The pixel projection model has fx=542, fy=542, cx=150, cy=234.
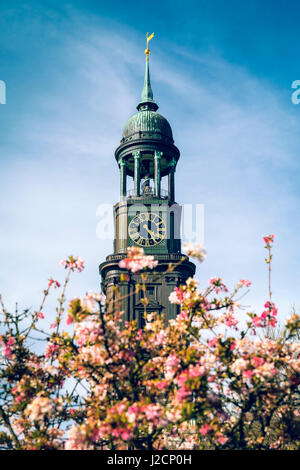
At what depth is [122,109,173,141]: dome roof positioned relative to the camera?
49344 mm

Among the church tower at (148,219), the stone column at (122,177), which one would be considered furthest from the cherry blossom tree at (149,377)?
the stone column at (122,177)

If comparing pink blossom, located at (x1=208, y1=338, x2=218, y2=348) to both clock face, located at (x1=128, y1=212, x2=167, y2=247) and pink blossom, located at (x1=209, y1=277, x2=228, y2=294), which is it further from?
clock face, located at (x1=128, y1=212, x2=167, y2=247)

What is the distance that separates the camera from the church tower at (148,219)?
45250 millimetres

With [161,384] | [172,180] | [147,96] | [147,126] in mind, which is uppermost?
[147,96]

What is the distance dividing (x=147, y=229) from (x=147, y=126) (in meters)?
10.2

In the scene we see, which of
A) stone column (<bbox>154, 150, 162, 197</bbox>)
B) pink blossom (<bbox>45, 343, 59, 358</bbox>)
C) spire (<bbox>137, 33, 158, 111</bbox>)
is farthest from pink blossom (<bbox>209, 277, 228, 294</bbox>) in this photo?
spire (<bbox>137, 33, 158, 111</bbox>)

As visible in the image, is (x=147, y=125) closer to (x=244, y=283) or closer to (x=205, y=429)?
(x=244, y=283)

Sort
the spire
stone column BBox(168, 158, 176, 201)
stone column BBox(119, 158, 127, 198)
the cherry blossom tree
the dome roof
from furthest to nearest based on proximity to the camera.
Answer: the spire < the dome roof < stone column BBox(168, 158, 176, 201) < stone column BBox(119, 158, 127, 198) < the cherry blossom tree

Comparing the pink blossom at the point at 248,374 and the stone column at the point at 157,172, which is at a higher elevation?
the stone column at the point at 157,172

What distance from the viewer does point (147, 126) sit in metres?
50.2

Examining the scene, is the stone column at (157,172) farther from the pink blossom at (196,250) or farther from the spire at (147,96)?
the pink blossom at (196,250)

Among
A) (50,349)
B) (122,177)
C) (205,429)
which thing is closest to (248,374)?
(205,429)
